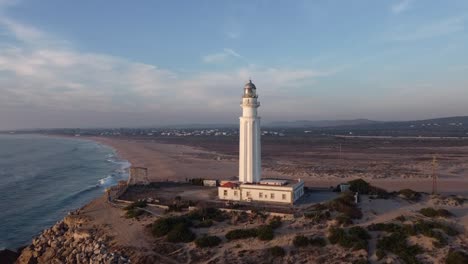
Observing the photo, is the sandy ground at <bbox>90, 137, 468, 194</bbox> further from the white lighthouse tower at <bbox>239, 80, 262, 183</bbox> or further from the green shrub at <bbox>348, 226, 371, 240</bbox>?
the green shrub at <bbox>348, 226, 371, 240</bbox>

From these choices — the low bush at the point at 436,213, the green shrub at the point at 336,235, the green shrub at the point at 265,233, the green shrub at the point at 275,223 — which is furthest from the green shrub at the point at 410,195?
the green shrub at the point at 265,233

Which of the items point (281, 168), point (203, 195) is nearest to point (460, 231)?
point (203, 195)

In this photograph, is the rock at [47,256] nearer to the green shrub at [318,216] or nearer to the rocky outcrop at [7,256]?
the rocky outcrop at [7,256]

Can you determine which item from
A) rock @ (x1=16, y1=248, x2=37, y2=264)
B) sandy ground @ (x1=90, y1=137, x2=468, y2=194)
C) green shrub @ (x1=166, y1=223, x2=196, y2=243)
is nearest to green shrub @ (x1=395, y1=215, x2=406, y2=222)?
green shrub @ (x1=166, y1=223, x2=196, y2=243)

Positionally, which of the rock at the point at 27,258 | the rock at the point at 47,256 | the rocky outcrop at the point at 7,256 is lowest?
A: the rocky outcrop at the point at 7,256

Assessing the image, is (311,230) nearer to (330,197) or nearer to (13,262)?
(330,197)

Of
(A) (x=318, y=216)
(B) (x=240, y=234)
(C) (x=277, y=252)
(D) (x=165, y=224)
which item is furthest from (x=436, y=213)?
(D) (x=165, y=224)
